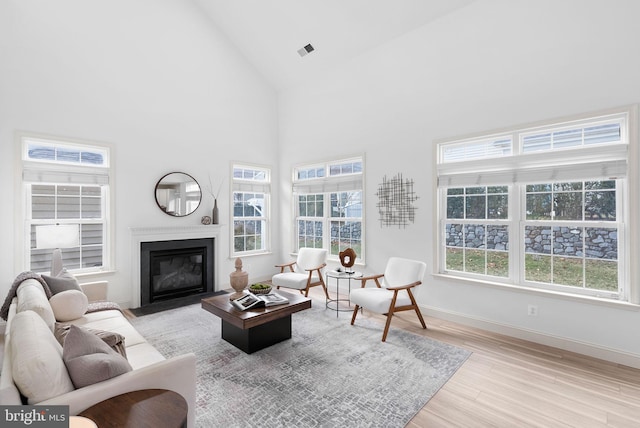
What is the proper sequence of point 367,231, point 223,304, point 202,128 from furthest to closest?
point 202,128, point 367,231, point 223,304

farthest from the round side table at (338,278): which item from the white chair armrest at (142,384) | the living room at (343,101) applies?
the white chair armrest at (142,384)

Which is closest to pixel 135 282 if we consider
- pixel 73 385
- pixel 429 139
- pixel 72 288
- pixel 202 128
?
pixel 72 288

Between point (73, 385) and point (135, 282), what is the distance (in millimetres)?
3478

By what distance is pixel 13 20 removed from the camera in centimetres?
369

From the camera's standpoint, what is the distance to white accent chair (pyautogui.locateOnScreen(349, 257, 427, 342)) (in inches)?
135

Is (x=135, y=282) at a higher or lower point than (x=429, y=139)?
lower

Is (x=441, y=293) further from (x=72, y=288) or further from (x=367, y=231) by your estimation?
(x=72, y=288)

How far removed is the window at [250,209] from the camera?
5.77 metres

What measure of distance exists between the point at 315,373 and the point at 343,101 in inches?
161

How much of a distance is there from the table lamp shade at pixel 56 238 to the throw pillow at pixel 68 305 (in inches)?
32.5

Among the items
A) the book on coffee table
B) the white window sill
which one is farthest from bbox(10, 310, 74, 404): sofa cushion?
the white window sill

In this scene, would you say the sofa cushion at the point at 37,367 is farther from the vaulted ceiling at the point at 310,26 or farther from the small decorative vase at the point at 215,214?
the vaulted ceiling at the point at 310,26

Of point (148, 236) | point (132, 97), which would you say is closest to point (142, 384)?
point (148, 236)

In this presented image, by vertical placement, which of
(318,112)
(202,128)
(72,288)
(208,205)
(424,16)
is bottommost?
(72,288)
